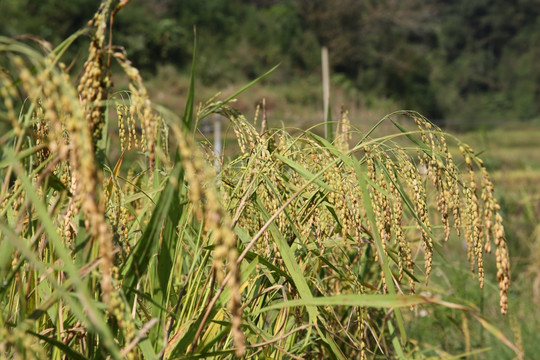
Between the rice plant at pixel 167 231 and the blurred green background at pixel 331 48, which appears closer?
Result: the rice plant at pixel 167 231

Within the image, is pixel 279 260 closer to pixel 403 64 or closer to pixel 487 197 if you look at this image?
pixel 487 197

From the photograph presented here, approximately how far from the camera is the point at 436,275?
436cm

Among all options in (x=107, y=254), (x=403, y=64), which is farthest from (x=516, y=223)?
(x=403, y=64)

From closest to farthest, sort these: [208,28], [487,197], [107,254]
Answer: [107,254], [487,197], [208,28]

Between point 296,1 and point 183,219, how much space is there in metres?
26.2

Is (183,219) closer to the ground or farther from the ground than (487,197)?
closer to the ground

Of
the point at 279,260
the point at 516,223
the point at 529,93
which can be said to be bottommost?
the point at 529,93

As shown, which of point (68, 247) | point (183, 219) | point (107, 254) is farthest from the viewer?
point (183, 219)

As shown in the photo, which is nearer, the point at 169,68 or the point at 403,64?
the point at 169,68

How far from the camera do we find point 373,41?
1064 inches

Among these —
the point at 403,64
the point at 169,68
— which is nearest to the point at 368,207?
the point at 169,68

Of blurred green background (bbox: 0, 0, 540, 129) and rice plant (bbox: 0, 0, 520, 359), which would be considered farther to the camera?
blurred green background (bbox: 0, 0, 540, 129)

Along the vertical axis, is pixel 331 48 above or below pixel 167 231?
below

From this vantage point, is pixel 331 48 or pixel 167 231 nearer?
pixel 167 231
